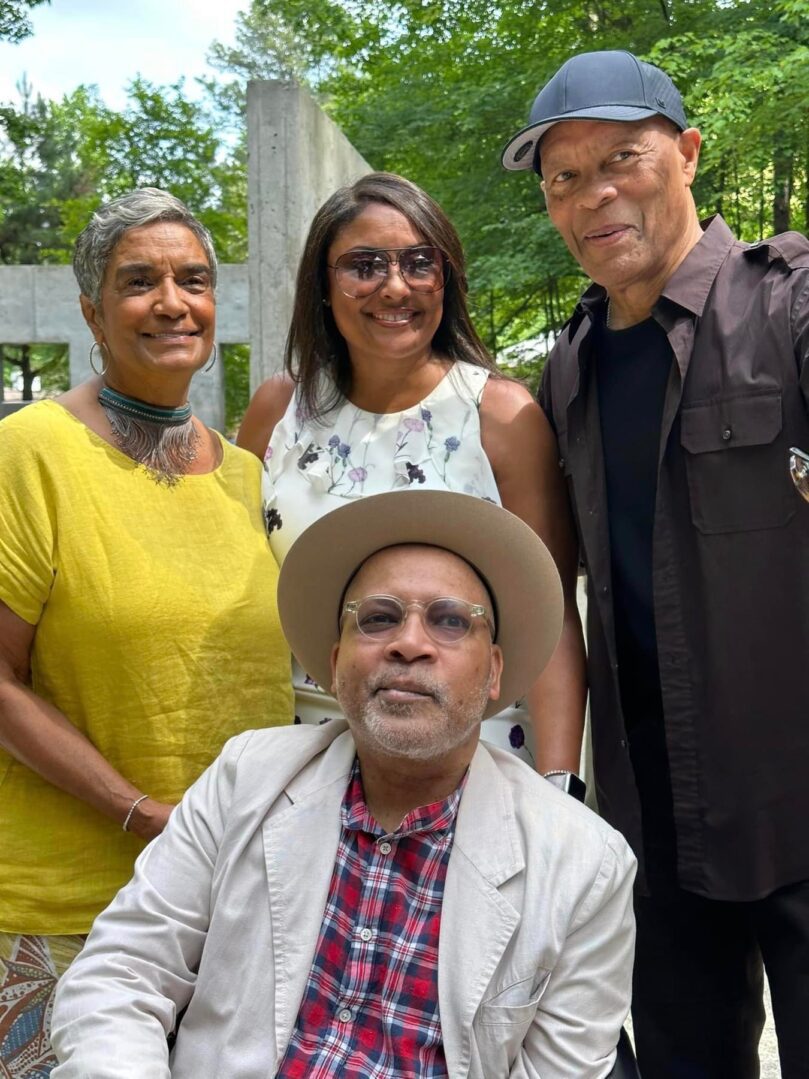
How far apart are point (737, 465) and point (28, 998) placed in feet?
5.86

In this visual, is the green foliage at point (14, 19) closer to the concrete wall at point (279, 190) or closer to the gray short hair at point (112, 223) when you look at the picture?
the concrete wall at point (279, 190)

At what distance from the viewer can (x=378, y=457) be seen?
293cm

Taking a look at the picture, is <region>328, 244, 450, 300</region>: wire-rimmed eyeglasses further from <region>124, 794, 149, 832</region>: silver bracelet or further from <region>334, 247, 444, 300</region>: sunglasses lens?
<region>124, 794, 149, 832</region>: silver bracelet

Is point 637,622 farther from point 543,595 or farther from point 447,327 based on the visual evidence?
point 447,327

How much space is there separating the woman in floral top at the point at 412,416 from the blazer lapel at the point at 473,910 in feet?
1.85

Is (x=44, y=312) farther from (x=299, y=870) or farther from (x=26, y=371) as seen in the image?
(x=299, y=870)

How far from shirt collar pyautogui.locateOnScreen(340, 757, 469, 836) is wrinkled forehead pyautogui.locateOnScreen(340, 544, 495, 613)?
35 centimetres

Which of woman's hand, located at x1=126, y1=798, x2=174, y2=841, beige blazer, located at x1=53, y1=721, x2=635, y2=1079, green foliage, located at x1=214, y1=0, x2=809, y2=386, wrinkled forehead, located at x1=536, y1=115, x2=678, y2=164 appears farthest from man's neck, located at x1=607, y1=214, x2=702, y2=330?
green foliage, located at x1=214, y1=0, x2=809, y2=386

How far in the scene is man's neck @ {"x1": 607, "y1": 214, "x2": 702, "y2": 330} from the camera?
2.66 meters

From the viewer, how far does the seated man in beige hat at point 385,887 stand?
204 centimetres

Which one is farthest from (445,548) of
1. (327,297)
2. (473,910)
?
(327,297)

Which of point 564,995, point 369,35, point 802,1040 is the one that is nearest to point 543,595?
point 564,995

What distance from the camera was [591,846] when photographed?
216 cm

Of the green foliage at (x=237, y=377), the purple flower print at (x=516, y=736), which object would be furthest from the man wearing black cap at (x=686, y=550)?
the green foliage at (x=237, y=377)
